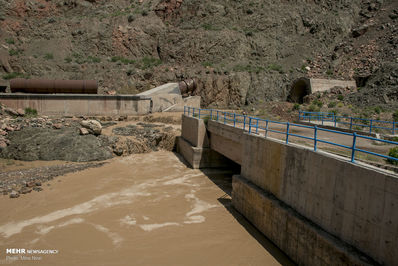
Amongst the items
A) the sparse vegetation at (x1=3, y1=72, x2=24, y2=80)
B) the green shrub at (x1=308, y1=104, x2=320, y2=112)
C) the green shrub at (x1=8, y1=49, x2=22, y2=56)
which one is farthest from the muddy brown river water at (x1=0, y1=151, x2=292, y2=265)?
the green shrub at (x1=8, y1=49, x2=22, y2=56)

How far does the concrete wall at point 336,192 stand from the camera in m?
5.43

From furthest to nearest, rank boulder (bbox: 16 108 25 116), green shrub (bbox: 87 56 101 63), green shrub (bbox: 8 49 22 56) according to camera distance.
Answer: green shrub (bbox: 87 56 101 63), green shrub (bbox: 8 49 22 56), boulder (bbox: 16 108 25 116)

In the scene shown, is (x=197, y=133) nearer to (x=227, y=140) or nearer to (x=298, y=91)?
(x=227, y=140)

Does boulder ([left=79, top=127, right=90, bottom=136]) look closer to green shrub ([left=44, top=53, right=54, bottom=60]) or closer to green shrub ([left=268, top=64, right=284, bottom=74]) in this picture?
green shrub ([left=44, top=53, right=54, bottom=60])

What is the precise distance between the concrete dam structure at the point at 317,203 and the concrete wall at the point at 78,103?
53.8ft

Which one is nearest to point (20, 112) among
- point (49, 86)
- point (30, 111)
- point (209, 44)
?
point (30, 111)

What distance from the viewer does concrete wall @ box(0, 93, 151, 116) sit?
78.8 ft

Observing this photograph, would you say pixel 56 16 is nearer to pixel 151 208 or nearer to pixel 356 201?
pixel 151 208

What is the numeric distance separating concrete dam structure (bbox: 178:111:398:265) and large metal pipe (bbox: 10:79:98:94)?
19.0 meters

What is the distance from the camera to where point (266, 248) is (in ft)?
28.3

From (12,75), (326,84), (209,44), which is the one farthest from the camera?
(209,44)

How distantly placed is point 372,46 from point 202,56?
70.5ft

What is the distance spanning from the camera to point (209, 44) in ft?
128

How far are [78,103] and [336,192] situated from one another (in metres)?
23.0
